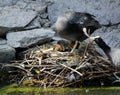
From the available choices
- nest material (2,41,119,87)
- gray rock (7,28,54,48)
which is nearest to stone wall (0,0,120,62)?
gray rock (7,28,54,48)

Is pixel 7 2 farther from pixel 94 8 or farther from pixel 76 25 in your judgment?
pixel 76 25

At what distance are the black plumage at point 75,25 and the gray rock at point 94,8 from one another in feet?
3.80

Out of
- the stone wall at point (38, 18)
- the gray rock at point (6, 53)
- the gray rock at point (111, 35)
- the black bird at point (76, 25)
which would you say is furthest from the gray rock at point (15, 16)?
the gray rock at point (111, 35)

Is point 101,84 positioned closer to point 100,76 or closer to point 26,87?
point 100,76

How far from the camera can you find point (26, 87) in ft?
30.1

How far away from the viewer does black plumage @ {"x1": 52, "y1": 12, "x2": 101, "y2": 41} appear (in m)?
9.75

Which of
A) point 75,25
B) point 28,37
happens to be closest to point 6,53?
point 28,37

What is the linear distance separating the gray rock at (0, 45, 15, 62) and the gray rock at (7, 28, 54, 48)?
242 millimetres

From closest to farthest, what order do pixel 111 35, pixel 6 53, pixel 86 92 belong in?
pixel 86 92 → pixel 6 53 → pixel 111 35

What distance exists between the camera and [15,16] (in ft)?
35.6

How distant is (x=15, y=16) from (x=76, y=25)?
1.57 metres

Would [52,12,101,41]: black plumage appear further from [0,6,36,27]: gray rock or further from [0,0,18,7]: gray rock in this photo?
[0,0,18,7]: gray rock

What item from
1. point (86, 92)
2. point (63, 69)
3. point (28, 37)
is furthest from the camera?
point (28, 37)

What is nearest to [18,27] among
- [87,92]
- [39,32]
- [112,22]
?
[39,32]
